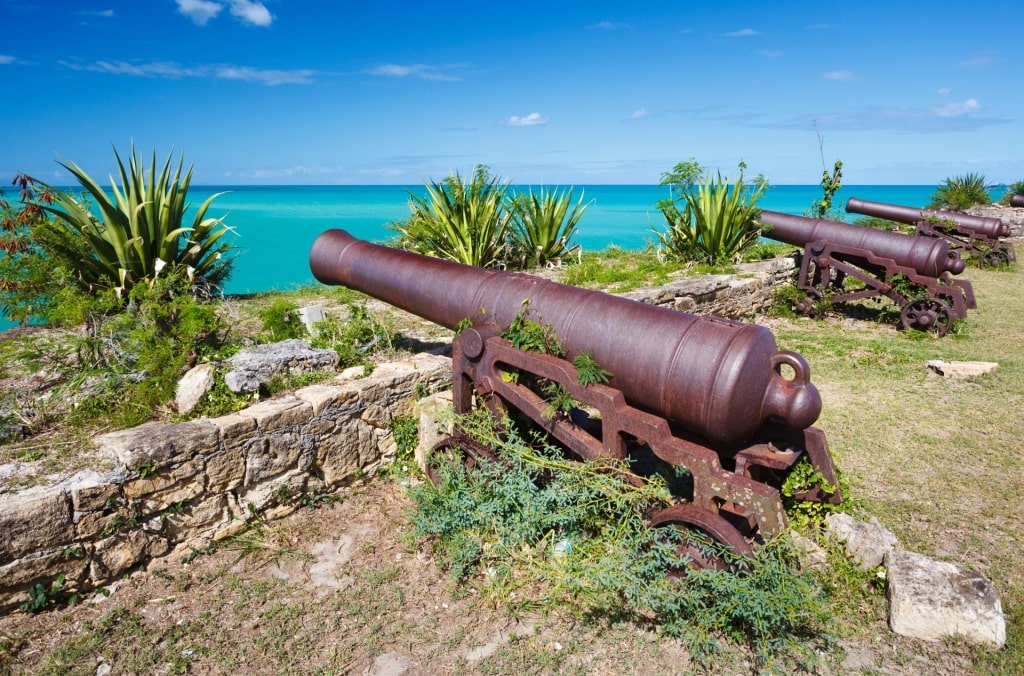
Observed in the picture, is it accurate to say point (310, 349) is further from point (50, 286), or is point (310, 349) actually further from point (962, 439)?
point (962, 439)

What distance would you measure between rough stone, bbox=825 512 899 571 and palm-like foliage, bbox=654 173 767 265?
22.6 ft

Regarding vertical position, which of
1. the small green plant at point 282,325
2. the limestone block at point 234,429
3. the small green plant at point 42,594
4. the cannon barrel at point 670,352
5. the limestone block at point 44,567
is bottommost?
the small green plant at point 42,594

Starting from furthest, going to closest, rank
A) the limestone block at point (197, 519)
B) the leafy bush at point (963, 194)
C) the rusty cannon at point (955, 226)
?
the leafy bush at point (963, 194) < the rusty cannon at point (955, 226) < the limestone block at point (197, 519)

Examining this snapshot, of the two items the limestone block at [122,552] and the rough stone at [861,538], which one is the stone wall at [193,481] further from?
the rough stone at [861,538]

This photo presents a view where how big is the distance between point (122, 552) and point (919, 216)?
1399cm

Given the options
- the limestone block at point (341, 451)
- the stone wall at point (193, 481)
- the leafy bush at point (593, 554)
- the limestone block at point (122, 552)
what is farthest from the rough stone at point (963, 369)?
the limestone block at point (122, 552)

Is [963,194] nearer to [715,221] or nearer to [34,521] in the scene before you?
[715,221]

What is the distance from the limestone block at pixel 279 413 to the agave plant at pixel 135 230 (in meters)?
3.20

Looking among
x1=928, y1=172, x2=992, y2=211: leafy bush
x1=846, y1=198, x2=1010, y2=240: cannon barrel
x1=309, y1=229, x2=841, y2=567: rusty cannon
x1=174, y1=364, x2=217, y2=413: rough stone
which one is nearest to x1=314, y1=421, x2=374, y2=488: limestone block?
x1=309, y1=229, x2=841, y2=567: rusty cannon

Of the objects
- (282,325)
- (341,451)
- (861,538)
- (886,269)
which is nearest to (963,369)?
(886,269)

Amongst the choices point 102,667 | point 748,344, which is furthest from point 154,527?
point 748,344

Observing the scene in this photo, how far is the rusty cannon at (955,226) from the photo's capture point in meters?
12.0

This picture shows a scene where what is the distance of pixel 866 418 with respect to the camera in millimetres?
5266

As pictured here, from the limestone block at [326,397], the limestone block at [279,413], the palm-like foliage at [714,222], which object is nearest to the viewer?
the limestone block at [279,413]
